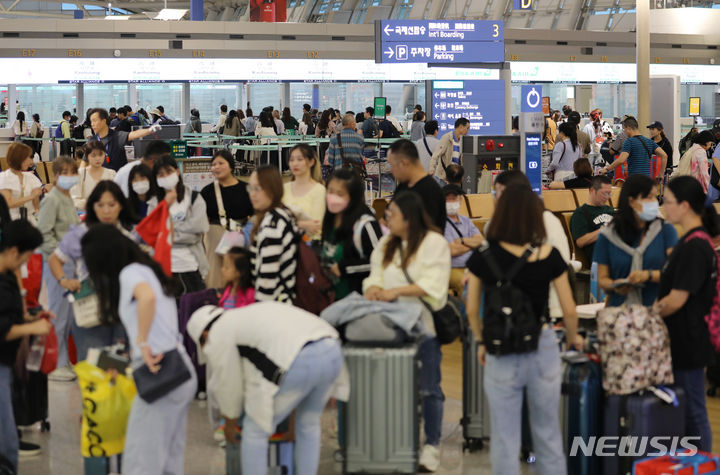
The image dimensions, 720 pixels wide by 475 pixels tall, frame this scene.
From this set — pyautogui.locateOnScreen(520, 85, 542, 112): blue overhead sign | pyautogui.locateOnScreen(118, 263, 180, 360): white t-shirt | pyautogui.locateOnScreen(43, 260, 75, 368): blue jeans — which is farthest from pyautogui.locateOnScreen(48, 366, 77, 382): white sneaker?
pyautogui.locateOnScreen(520, 85, 542, 112): blue overhead sign

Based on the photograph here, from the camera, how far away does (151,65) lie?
78.8ft

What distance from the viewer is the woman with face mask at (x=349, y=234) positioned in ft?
18.0

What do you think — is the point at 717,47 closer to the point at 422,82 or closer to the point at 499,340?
the point at 422,82

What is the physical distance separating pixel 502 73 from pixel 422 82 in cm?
1126

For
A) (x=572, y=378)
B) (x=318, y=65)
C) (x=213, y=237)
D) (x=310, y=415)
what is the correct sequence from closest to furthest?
(x=310, y=415) < (x=572, y=378) < (x=213, y=237) < (x=318, y=65)

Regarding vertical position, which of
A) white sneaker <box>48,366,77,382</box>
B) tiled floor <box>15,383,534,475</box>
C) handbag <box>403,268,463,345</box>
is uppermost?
handbag <box>403,268,463,345</box>

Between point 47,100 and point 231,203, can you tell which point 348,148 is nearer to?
point 231,203

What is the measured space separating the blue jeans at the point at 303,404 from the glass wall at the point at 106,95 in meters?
21.1

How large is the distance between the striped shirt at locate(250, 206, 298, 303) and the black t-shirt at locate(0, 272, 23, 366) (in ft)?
3.80

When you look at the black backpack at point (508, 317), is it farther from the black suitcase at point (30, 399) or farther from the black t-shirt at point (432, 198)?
the black suitcase at point (30, 399)

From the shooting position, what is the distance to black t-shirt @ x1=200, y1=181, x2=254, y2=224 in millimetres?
7012

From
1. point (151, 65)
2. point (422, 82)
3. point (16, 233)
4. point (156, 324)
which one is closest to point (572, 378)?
point (156, 324)

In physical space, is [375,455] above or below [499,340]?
below

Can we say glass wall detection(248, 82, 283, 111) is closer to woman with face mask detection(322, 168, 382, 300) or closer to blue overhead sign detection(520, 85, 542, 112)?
blue overhead sign detection(520, 85, 542, 112)
